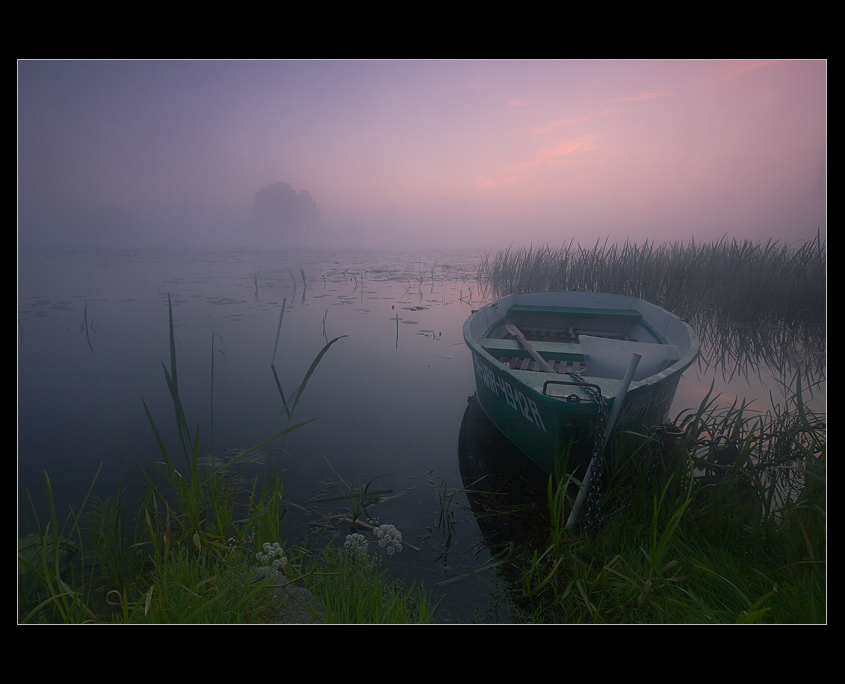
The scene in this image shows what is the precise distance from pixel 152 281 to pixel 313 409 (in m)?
6.08

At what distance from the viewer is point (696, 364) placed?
14.8ft

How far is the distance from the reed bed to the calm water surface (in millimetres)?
840

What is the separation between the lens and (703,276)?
5238mm

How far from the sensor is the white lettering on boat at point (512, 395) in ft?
6.92

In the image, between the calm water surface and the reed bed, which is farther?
the reed bed

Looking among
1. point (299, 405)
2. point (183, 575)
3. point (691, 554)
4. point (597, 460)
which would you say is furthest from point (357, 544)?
point (299, 405)

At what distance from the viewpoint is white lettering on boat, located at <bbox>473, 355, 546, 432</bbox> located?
2109mm

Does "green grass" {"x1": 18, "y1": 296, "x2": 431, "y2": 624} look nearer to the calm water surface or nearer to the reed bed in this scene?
the calm water surface

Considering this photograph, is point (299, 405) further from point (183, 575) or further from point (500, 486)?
point (183, 575)

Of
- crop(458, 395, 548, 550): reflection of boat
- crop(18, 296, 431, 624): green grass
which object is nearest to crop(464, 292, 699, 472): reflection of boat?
crop(458, 395, 548, 550): reflection of boat

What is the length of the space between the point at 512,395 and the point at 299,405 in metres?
1.98
